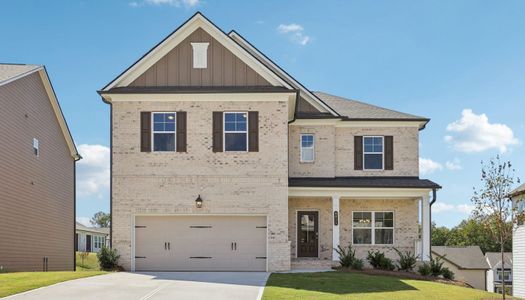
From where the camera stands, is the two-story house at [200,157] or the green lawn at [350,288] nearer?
the green lawn at [350,288]

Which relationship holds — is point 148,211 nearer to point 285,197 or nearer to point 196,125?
point 196,125

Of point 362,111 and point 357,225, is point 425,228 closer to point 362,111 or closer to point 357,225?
point 357,225

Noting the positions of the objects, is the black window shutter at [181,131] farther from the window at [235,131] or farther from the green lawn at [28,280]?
the green lawn at [28,280]

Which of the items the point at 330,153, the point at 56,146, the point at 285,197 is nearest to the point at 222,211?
the point at 285,197

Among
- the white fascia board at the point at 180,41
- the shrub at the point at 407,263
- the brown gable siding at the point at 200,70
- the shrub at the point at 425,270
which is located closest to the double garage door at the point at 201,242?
the brown gable siding at the point at 200,70

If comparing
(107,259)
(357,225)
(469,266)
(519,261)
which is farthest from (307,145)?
(469,266)

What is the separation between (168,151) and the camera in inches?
846

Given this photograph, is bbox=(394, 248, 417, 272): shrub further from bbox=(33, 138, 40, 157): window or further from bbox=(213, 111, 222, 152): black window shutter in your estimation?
bbox=(33, 138, 40, 157): window

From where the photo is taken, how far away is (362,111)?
27000 millimetres

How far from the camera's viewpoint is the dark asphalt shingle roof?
26.1 m

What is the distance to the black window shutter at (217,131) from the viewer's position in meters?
21.4

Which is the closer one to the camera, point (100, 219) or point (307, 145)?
point (307, 145)

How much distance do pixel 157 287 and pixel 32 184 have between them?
12313 mm

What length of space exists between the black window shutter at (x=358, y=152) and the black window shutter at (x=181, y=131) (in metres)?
8.18
